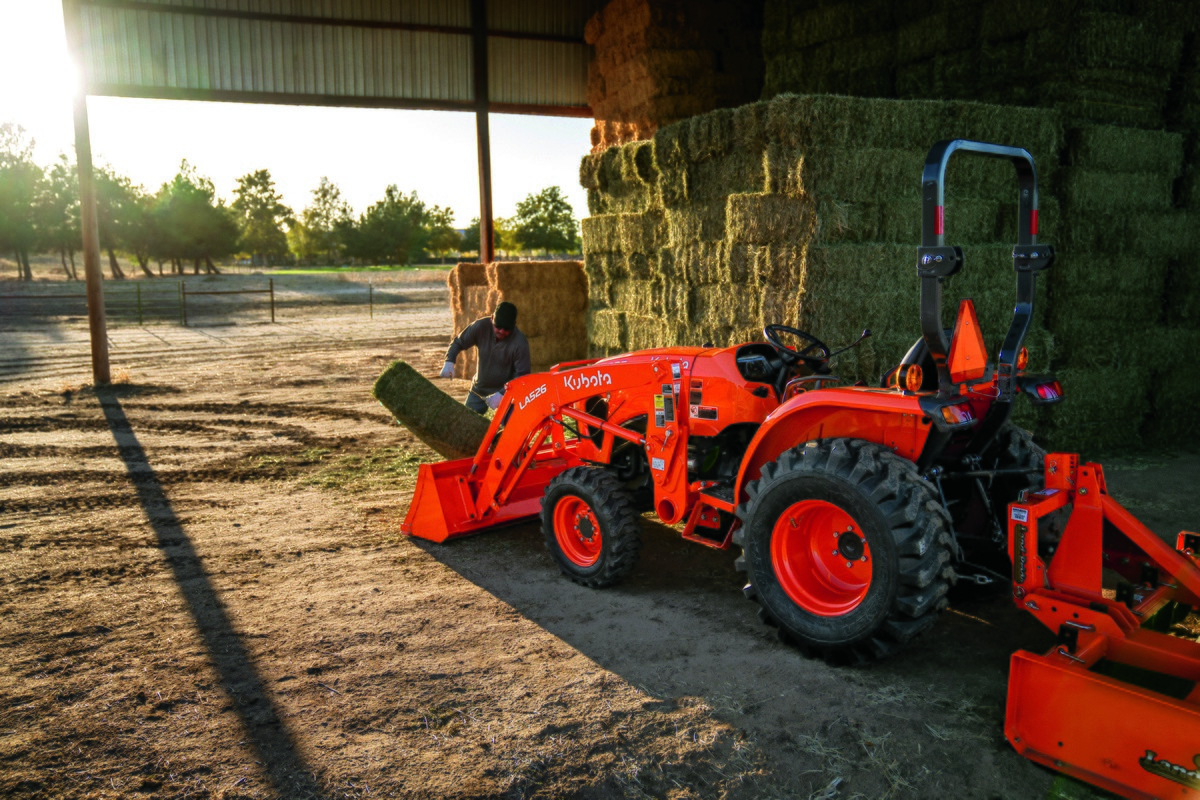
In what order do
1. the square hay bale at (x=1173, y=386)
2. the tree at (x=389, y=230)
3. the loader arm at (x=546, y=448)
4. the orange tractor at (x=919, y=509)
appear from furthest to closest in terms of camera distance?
the tree at (x=389, y=230) < the square hay bale at (x=1173, y=386) < the loader arm at (x=546, y=448) < the orange tractor at (x=919, y=509)

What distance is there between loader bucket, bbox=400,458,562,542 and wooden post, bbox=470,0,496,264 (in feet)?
27.7

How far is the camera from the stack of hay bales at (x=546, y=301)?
12.7 meters

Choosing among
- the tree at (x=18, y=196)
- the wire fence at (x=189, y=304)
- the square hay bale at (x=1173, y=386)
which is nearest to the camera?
the square hay bale at (x=1173, y=386)

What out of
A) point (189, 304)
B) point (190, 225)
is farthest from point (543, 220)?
point (189, 304)

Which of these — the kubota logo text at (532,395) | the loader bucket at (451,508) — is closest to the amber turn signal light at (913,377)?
the kubota logo text at (532,395)

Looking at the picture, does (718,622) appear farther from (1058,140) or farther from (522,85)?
(522,85)

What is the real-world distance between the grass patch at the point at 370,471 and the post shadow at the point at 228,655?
128 centimetres

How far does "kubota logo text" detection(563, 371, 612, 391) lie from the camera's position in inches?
200

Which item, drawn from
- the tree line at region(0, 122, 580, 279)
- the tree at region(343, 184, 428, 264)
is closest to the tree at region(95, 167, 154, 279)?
the tree line at region(0, 122, 580, 279)

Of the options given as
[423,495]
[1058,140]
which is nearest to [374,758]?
[423,495]

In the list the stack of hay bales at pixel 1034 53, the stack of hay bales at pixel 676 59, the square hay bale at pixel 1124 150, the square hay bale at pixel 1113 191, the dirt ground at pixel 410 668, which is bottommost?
the dirt ground at pixel 410 668

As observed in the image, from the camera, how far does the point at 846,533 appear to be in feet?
12.9

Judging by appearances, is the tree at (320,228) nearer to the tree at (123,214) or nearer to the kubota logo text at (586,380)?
the tree at (123,214)

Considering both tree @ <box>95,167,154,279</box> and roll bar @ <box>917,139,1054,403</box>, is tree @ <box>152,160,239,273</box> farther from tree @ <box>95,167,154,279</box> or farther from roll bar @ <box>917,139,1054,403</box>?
roll bar @ <box>917,139,1054,403</box>
